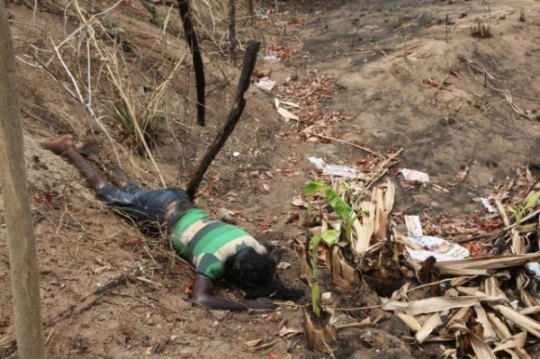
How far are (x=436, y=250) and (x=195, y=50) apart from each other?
2.29 m

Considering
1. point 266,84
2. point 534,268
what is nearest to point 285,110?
point 266,84

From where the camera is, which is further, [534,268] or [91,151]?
[91,151]

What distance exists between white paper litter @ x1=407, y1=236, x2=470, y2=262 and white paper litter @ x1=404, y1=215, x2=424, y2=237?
0.08 meters

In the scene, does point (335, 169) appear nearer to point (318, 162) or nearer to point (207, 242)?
point (318, 162)

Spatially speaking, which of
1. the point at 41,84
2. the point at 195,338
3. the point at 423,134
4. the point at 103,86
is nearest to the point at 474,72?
the point at 423,134

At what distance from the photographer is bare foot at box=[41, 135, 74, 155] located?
408cm

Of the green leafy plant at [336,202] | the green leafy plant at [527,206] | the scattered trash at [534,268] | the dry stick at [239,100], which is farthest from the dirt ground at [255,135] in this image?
the scattered trash at [534,268]

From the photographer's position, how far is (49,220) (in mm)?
3266

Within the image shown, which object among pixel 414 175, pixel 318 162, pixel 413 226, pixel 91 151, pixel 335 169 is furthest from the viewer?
pixel 318 162

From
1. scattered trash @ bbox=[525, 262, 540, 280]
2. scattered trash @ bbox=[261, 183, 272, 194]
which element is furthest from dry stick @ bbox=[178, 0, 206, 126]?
scattered trash @ bbox=[525, 262, 540, 280]

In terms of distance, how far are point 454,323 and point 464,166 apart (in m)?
2.30

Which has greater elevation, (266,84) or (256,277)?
(266,84)

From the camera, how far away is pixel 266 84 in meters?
6.68

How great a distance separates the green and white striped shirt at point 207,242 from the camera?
3393 mm
